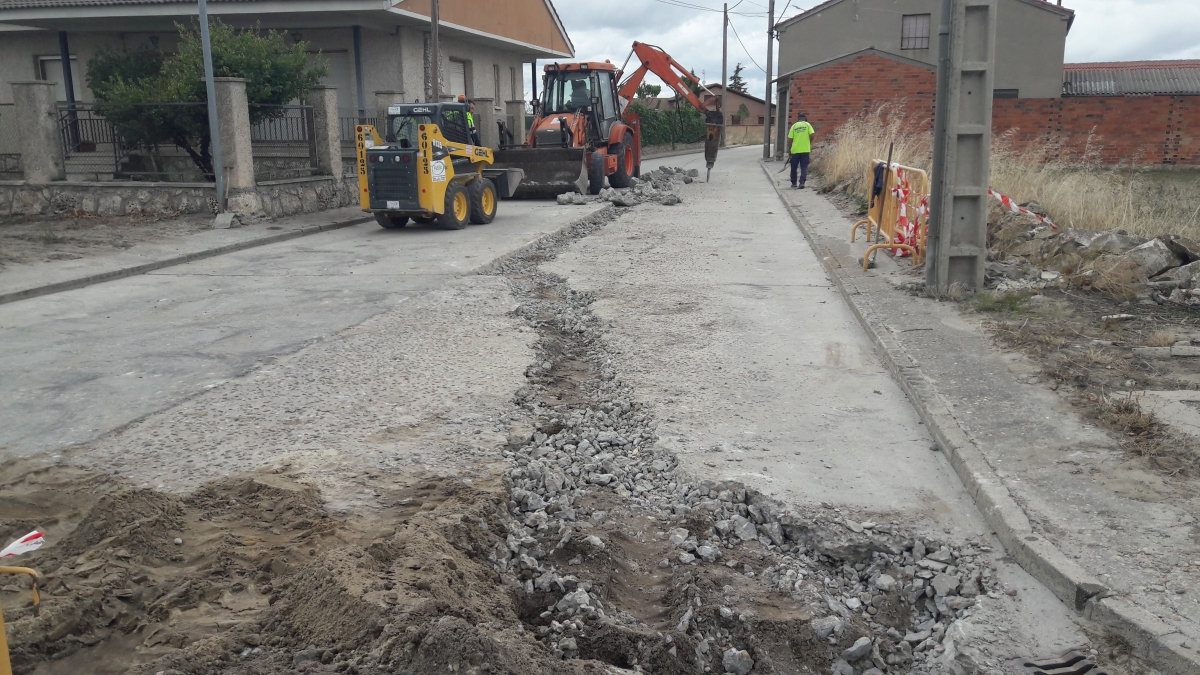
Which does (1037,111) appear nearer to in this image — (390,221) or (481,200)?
(481,200)

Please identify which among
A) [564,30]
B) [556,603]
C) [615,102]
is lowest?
[556,603]

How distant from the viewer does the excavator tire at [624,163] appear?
2276 centimetres

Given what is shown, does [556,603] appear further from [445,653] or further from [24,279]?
[24,279]

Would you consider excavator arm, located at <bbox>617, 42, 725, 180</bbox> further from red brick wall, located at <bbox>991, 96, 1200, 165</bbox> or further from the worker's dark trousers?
red brick wall, located at <bbox>991, 96, 1200, 165</bbox>

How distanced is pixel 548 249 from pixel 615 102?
11.1 meters

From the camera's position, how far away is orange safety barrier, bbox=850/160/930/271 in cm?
1077

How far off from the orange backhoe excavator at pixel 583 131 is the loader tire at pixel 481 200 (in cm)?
340

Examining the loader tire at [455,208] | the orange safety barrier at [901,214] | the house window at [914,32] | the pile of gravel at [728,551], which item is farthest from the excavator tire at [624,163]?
the house window at [914,32]

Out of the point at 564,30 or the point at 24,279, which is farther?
the point at 564,30

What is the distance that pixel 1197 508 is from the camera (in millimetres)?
4285

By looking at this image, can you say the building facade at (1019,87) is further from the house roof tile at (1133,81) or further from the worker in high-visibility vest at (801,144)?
the worker in high-visibility vest at (801,144)

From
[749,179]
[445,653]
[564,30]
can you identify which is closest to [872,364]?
[445,653]

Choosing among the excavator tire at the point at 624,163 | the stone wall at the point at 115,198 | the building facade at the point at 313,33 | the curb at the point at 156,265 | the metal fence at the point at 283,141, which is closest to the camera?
the curb at the point at 156,265

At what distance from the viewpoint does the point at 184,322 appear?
8781 mm
